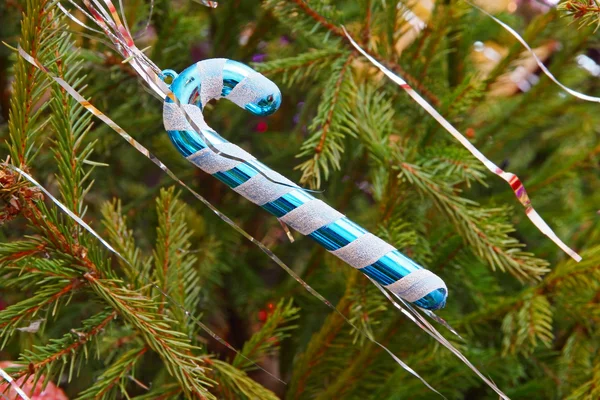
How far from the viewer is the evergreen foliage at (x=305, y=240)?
36 centimetres

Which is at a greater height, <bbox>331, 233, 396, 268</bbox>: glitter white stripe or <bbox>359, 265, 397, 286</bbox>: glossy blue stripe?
<bbox>331, 233, 396, 268</bbox>: glitter white stripe

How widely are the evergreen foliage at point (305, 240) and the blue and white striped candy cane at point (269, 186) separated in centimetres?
6

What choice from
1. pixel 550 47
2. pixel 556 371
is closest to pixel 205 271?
pixel 556 371

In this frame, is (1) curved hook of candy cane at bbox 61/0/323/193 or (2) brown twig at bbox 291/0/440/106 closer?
(1) curved hook of candy cane at bbox 61/0/323/193

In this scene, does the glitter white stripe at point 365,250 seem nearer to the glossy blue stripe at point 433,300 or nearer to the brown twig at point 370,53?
the glossy blue stripe at point 433,300

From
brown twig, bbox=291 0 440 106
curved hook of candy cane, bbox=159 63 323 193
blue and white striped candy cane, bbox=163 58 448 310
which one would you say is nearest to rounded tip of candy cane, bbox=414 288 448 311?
blue and white striped candy cane, bbox=163 58 448 310

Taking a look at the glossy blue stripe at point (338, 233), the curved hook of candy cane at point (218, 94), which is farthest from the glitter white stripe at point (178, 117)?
the glossy blue stripe at point (338, 233)

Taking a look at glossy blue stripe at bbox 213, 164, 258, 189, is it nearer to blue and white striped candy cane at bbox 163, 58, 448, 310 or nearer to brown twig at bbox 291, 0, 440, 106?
blue and white striped candy cane at bbox 163, 58, 448, 310

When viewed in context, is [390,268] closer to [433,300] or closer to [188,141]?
[433,300]

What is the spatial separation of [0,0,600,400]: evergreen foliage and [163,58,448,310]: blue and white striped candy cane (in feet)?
0.20

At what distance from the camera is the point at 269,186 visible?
357mm

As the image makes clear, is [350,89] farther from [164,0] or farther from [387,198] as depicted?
[164,0]

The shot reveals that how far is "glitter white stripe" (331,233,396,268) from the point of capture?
36 cm

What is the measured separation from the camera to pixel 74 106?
0.37 meters
